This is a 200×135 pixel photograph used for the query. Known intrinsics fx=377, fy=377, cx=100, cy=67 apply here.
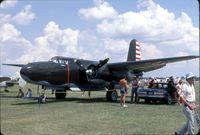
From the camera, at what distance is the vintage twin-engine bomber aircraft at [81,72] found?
22734 millimetres

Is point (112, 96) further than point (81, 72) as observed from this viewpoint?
No

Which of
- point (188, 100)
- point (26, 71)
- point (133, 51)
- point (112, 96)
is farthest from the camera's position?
point (133, 51)

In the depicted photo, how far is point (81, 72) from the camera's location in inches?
982

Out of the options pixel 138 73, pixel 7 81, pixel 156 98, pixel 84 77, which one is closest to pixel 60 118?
pixel 156 98

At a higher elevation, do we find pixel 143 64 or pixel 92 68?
pixel 143 64

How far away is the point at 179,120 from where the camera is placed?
519 inches

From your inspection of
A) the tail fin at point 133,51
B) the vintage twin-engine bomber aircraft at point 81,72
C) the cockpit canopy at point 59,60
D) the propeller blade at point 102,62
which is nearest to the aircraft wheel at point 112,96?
the vintage twin-engine bomber aircraft at point 81,72

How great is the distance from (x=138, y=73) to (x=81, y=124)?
55.1 ft

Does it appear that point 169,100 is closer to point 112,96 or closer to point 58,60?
point 112,96

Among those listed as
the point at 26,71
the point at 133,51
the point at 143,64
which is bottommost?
the point at 26,71

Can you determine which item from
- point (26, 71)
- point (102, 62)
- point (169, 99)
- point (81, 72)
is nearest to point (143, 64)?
point (102, 62)

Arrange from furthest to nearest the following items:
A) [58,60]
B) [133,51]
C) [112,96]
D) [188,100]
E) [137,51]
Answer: [137,51]
[133,51]
[112,96]
[58,60]
[188,100]

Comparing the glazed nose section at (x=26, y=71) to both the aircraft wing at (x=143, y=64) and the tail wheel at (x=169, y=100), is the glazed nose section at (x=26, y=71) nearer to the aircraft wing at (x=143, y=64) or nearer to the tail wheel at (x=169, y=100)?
the aircraft wing at (x=143, y=64)

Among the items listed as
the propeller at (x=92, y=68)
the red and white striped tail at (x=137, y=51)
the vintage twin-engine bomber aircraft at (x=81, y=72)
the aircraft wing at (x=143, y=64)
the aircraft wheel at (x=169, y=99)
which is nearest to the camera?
the aircraft wheel at (x=169, y=99)
